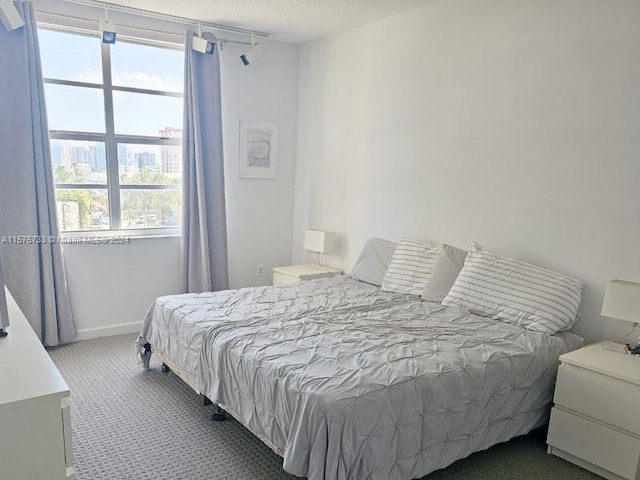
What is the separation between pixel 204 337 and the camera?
2.60 metres

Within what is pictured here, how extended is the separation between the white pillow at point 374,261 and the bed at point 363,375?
24.0 inches

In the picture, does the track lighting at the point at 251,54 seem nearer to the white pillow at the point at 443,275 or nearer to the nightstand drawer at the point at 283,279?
the nightstand drawer at the point at 283,279

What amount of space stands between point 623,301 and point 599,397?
1.61 feet

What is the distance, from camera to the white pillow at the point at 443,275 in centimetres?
322

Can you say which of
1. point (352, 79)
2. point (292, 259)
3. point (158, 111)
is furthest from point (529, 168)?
point (158, 111)

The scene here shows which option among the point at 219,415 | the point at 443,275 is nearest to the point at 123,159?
the point at 219,415

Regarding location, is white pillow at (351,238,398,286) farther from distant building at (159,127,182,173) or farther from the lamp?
the lamp

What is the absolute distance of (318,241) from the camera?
4453 mm

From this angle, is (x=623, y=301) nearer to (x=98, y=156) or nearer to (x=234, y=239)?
(x=234, y=239)

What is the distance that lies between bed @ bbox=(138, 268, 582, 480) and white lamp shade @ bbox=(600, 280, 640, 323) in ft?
1.05

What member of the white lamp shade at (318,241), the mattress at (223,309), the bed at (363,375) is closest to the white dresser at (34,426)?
the bed at (363,375)

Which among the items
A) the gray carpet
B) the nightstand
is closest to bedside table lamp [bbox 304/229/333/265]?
the gray carpet

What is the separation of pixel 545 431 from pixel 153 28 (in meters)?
4.18

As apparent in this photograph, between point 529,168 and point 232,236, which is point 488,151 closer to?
point 529,168
